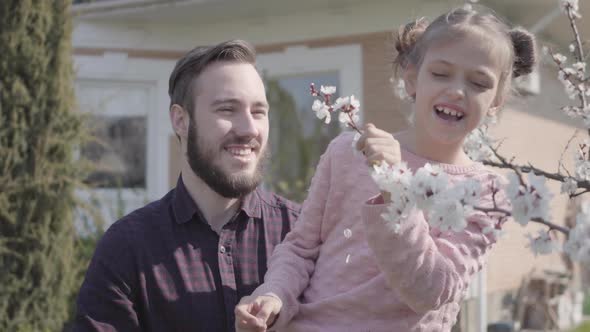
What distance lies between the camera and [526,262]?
8.32 meters

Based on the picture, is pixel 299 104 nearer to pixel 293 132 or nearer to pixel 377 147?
pixel 293 132

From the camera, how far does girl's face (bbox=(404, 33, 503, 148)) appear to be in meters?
1.77

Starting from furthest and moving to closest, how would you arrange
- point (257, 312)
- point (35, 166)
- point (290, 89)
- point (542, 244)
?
point (290, 89) → point (35, 166) → point (257, 312) → point (542, 244)

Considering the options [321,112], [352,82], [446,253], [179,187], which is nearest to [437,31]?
[321,112]

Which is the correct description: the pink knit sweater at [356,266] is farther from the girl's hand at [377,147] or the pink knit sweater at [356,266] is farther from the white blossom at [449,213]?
the white blossom at [449,213]

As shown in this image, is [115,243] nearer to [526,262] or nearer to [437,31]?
[437,31]

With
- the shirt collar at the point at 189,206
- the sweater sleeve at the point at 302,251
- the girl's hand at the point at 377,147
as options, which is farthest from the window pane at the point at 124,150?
the girl's hand at the point at 377,147

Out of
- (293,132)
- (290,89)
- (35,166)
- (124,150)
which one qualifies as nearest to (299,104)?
(290,89)

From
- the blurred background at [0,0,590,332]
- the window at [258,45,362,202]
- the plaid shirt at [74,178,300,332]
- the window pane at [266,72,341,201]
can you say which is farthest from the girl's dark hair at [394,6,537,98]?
the window pane at [266,72,341,201]

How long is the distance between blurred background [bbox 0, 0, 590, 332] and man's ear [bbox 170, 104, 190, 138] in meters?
4.06

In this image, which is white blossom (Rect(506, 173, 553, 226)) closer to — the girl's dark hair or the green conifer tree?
the girl's dark hair

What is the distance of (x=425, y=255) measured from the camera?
169 cm

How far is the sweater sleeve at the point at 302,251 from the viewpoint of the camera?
6.56 feet

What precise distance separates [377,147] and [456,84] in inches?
A: 13.7
